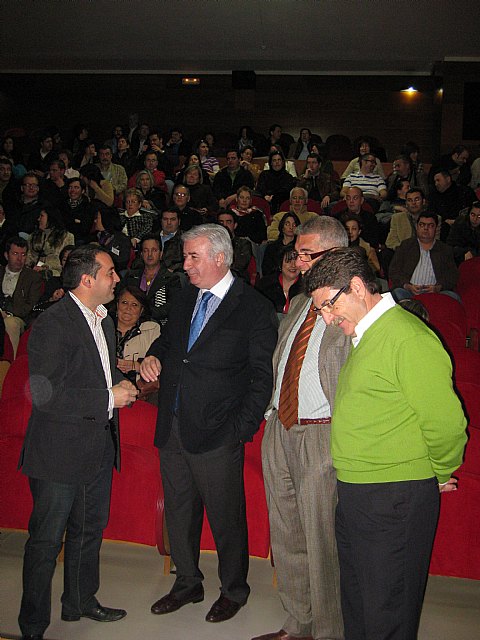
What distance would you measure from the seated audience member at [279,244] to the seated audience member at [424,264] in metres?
0.87

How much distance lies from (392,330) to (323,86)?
38.6 feet

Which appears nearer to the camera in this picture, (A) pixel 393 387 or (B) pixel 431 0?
(A) pixel 393 387

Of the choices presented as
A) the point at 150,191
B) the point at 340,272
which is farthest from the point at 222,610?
the point at 150,191

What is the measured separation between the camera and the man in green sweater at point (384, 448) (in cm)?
173

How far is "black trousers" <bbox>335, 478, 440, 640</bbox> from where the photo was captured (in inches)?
69.6

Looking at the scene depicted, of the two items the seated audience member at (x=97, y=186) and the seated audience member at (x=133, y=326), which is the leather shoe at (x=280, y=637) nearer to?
the seated audience member at (x=133, y=326)

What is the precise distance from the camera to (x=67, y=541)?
244cm

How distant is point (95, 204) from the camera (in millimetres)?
6852

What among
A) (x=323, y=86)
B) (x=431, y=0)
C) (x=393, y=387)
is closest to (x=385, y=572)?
(x=393, y=387)

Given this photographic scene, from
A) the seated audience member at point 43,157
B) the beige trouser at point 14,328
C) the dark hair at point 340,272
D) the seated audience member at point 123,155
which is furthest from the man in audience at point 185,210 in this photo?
the dark hair at point 340,272

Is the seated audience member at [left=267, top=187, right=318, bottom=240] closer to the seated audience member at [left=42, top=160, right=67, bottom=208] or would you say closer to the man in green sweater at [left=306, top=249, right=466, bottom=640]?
the seated audience member at [left=42, top=160, right=67, bottom=208]

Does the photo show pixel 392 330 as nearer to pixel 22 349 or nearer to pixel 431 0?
pixel 22 349

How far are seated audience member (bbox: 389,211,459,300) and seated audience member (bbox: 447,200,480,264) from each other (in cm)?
76

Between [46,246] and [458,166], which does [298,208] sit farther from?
[458,166]
